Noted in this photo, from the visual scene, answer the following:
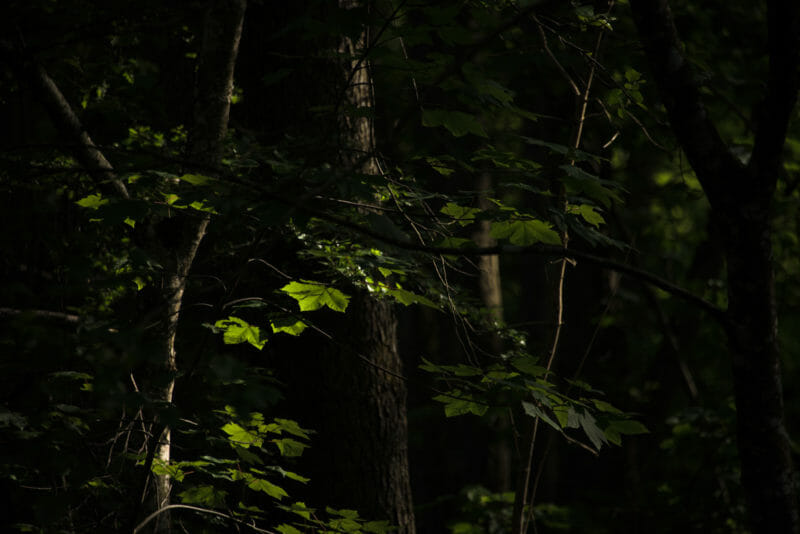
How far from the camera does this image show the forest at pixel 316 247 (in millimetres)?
1873

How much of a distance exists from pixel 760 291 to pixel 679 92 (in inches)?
24.9

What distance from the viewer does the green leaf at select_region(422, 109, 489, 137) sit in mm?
2096

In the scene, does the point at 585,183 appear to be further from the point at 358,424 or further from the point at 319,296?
the point at 358,424

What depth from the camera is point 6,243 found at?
2.52m

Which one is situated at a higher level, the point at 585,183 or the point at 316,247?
the point at 585,183

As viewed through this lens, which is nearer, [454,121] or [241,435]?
[454,121]

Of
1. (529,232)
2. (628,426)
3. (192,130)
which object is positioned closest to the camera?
(628,426)

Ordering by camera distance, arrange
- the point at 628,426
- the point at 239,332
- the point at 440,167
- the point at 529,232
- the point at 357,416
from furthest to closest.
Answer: the point at 357,416
the point at 440,167
the point at 239,332
the point at 529,232
the point at 628,426

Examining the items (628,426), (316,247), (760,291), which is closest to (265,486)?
(316,247)

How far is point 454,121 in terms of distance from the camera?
2.13 meters

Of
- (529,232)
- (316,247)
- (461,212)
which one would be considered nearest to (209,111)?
(316,247)

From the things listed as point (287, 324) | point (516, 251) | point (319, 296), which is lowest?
point (287, 324)

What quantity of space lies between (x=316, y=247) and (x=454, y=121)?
1.11 meters

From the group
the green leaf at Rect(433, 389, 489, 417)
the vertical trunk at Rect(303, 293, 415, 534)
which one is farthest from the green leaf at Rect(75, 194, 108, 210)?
the vertical trunk at Rect(303, 293, 415, 534)
